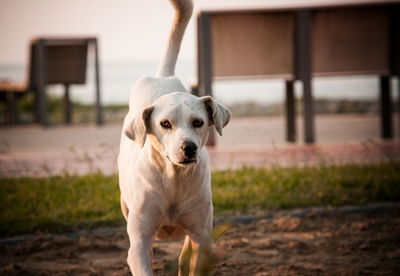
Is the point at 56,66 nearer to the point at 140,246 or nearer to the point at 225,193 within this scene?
the point at 225,193

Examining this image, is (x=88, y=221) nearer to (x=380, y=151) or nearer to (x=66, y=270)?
(x=66, y=270)

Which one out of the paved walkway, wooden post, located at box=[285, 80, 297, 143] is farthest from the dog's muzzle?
wooden post, located at box=[285, 80, 297, 143]

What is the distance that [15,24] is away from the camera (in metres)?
21.7

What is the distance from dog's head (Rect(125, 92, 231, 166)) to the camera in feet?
9.98

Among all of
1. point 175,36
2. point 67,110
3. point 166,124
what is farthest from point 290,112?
point 166,124

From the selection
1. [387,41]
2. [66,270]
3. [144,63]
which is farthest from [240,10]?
[144,63]

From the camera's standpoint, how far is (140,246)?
337cm

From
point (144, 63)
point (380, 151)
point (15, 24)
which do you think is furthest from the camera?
point (144, 63)

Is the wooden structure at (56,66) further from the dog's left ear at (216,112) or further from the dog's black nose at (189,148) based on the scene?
the dog's black nose at (189,148)

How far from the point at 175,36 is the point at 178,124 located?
1501 millimetres

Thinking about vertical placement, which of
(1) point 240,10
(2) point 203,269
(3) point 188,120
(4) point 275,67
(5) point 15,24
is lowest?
(2) point 203,269

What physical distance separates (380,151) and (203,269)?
6714 millimetres

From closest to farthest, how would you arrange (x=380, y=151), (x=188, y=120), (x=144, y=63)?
(x=188, y=120), (x=380, y=151), (x=144, y=63)

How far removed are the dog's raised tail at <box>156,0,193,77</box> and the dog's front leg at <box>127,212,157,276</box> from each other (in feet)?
4.18
